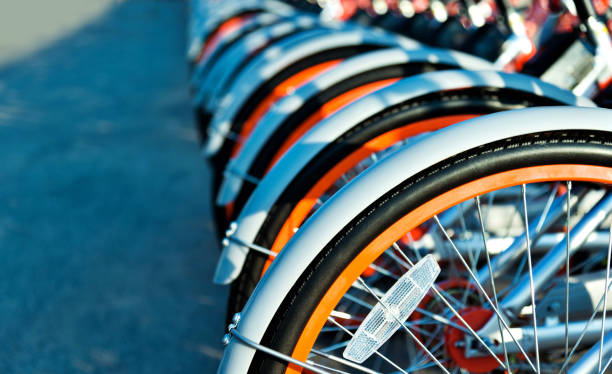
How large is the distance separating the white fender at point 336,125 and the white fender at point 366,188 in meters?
0.43

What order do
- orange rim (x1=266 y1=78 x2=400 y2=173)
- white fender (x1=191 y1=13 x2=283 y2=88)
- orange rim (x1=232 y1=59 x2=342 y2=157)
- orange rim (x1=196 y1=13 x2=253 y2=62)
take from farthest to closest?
orange rim (x1=196 y1=13 x2=253 y2=62)
white fender (x1=191 y1=13 x2=283 y2=88)
orange rim (x1=232 y1=59 x2=342 y2=157)
orange rim (x1=266 y1=78 x2=400 y2=173)

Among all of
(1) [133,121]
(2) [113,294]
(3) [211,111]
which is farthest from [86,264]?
(1) [133,121]

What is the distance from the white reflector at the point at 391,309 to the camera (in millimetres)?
1212

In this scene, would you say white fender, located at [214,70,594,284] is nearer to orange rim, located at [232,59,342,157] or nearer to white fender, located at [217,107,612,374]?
white fender, located at [217,107,612,374]

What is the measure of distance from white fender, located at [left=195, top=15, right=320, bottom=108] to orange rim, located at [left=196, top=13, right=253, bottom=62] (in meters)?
0.69

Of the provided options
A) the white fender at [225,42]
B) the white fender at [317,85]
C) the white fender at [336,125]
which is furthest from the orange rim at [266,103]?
the white fender at [225,42]

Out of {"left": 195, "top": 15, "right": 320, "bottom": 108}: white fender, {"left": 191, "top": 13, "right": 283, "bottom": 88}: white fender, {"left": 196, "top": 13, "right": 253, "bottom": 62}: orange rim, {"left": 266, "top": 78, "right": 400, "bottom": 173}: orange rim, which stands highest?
{"left": 196, "top": 13, "right": 253, "bottom": 62}: orange rim

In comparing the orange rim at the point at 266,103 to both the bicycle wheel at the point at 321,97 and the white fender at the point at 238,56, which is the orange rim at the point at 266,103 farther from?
the white fender at the point at 238,56

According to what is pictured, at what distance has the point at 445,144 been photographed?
115 centimetres

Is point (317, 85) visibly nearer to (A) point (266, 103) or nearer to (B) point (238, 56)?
(A) point (266, 103)

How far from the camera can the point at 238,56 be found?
3152mm

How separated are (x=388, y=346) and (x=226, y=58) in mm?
1918

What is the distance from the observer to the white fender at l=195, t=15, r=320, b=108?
311 centimetres

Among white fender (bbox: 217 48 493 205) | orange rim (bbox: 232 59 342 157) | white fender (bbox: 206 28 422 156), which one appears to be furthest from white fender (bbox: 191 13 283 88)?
white fender (bbox: 217 48 493 205)
